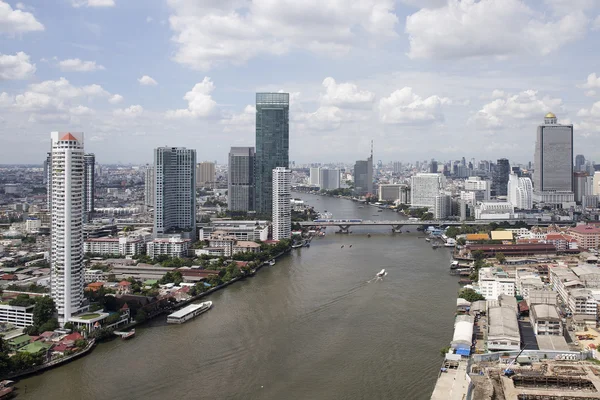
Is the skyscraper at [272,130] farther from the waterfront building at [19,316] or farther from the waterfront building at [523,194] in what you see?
the waterfront building at [19,316]

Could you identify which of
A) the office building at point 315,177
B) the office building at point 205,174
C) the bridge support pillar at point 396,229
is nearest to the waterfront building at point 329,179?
the office building at point 315,177

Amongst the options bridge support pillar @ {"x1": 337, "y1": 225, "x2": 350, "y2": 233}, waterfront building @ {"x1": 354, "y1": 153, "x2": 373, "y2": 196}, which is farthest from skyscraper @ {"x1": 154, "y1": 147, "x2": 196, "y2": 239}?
waterfront building @ {"x1": 354, "y1": 153, "x2": 373, "y2": 196}

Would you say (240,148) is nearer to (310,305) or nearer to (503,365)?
(310,305)

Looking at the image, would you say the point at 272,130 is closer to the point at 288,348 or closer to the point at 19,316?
the point at 19,316

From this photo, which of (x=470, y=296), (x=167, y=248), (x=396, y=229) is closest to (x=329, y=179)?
(x=396, y=229)

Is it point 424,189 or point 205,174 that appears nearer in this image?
point 424,189

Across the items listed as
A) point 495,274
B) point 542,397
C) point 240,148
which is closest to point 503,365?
point 542,397
